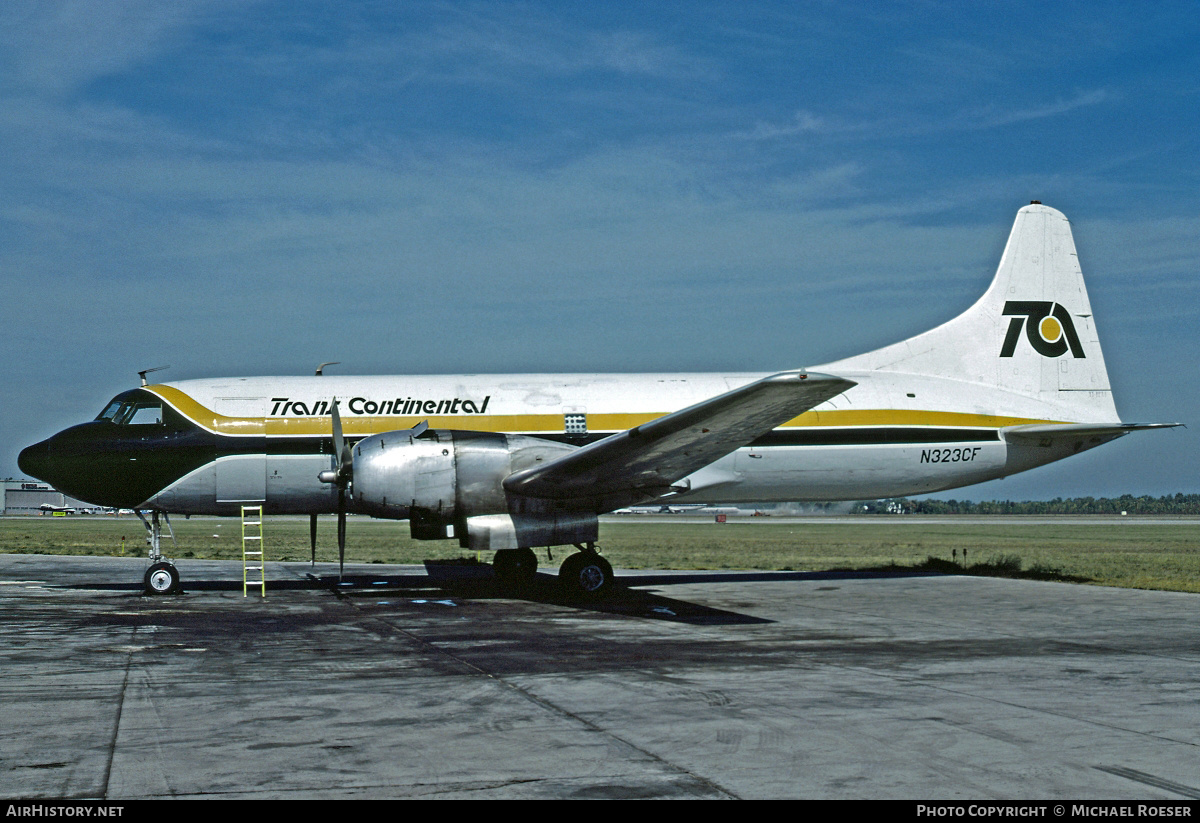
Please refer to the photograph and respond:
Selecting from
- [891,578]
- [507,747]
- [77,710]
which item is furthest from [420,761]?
[891,578]

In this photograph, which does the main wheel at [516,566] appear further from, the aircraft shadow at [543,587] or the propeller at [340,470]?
the propeller at [340,470]

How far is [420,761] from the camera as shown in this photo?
6.84 m

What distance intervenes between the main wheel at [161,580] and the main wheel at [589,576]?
740 cm

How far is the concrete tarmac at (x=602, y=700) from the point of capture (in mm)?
6379

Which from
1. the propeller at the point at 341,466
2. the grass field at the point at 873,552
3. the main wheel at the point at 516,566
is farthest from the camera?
the grass field at the point at 873,552

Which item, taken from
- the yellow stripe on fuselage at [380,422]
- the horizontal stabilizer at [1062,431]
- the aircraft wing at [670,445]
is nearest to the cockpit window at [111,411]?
the yellow stripe on fuselage at [380,422]

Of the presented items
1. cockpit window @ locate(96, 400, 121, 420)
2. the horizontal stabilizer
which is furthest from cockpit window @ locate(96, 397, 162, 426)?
the horizontal stabilizer

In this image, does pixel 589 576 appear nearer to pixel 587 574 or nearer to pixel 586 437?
pixel 587 574

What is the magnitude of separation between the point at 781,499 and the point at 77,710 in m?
15.6

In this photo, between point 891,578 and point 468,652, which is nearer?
point 468,652

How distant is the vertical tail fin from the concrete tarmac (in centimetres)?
653

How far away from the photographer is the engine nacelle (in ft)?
55.3

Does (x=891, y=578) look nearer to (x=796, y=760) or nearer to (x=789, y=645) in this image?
(x=789, y=645)
